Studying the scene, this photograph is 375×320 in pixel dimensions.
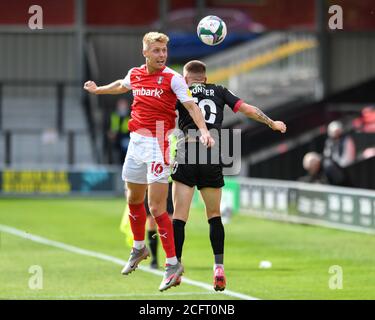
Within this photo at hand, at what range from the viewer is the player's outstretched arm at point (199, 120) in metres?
12.0

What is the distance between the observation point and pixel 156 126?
41.4 feet

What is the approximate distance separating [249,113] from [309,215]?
36.5 feet

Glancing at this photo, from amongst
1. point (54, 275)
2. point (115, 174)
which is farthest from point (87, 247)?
point (115, 174)

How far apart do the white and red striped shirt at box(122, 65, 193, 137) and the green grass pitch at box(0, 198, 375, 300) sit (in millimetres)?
2112

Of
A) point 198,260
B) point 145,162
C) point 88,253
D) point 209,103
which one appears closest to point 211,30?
point 209,103

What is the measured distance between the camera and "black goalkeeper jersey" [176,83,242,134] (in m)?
12.9

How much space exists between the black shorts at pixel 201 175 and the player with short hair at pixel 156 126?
0.27 metres

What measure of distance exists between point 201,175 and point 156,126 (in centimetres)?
77

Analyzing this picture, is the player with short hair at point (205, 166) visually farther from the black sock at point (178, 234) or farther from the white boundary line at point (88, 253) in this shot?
the white boundary line at point (88, 253)

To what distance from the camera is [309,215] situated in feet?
77.4

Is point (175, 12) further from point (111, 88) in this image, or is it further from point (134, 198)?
point (134, 198)

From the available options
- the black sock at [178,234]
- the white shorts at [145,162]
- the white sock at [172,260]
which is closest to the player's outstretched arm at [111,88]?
the white shorts at [145,162]

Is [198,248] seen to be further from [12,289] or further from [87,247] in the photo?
[12,289]

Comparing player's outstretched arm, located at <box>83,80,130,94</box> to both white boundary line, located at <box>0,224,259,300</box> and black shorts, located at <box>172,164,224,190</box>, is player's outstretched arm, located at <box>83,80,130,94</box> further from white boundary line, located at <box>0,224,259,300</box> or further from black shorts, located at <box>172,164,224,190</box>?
white boundary line, located at <box>0,224,259,300</box>
